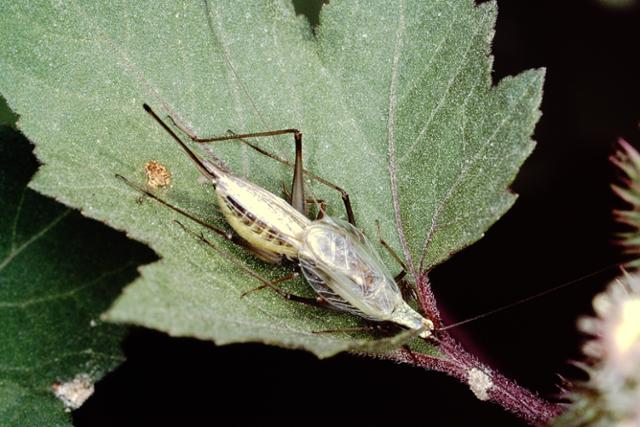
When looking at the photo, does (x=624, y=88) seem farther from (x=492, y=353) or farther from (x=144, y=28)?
(x=144, y=28)

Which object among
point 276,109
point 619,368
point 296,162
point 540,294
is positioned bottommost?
point 540,294

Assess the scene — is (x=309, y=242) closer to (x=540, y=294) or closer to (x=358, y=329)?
(x=358, y=329)

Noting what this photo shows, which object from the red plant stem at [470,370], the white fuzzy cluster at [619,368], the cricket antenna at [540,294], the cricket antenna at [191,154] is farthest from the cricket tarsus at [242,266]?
the white fuzzy cluster at [619,368]

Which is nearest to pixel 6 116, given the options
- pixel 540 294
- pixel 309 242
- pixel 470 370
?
pixel 309 242

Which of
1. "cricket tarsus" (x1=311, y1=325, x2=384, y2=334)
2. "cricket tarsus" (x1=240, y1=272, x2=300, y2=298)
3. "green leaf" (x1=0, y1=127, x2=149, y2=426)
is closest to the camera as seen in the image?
"cricket tarsus" (x1=240, y1=272, x2=300, y2=298)

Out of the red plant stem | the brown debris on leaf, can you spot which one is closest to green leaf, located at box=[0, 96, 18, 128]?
the brown debris on leaf

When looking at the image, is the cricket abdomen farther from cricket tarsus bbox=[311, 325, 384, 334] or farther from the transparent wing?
cricket tarsus bbox=[311, 325, 384, 334]

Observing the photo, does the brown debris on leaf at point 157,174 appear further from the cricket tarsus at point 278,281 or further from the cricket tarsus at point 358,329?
the cricket tarsus at point 358,329
